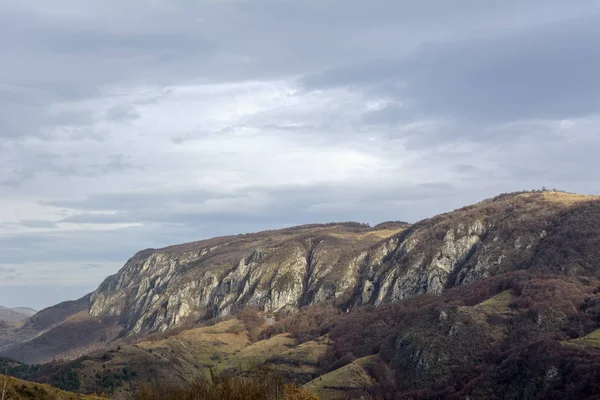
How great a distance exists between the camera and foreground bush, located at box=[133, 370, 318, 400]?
67.9 m

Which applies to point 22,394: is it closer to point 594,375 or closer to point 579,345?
point 594,375

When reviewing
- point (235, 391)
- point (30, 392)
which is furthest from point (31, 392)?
point (235, 391)

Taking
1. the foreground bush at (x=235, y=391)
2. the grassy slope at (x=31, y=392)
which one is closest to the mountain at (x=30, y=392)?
the grassy slope at (x=31, y=392)

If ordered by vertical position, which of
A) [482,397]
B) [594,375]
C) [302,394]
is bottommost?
[482,397]

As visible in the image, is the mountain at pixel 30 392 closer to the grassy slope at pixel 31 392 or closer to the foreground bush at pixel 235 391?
the grassy slope at pixel 31 392

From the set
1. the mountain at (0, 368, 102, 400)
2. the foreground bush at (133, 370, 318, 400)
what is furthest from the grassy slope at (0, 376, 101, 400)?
the foreground bush at (133, 370, 318, 400)

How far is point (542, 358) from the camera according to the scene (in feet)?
633

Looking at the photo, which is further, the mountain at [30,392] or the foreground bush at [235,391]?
the mountain at [30,392]

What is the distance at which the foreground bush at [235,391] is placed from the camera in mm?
67938

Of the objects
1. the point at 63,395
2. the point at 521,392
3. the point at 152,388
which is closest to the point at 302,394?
the point at 152,388

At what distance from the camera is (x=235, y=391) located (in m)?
69.1

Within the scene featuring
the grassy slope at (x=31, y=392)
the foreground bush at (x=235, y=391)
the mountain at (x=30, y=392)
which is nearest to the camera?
the foreground bush at (x=235, y=391)

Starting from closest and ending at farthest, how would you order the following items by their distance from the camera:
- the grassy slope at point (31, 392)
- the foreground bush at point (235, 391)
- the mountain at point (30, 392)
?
the foreground bush at point (235, 391), the mountain at point (30, 392), the grassy slope at point (31, 392)

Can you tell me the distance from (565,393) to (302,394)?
12748 centimetres
